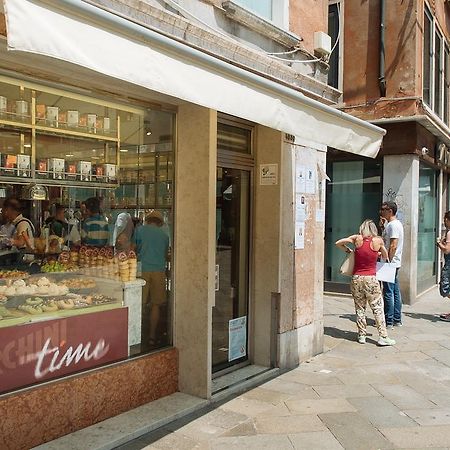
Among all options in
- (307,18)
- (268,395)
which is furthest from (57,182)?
(307,18)

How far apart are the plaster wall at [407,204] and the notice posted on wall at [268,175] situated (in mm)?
5639

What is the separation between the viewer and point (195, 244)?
15.5 feet

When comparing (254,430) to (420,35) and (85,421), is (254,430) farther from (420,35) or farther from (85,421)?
(420,35)

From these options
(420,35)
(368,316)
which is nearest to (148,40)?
(368,316)

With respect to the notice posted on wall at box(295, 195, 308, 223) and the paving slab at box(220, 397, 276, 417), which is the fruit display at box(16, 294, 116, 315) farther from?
the notice posted on wall at box(295, 195, 308, 223)

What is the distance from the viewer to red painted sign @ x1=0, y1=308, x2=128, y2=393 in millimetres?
3633

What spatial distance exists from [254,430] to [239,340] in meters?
1.66

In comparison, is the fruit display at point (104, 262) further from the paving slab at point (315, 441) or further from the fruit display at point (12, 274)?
the paving slab at point (315, 441)

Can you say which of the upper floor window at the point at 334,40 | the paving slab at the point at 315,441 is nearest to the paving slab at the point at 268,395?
the paving slab at the point at 315,441

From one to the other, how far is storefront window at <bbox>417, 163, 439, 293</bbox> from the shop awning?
791 centimetres

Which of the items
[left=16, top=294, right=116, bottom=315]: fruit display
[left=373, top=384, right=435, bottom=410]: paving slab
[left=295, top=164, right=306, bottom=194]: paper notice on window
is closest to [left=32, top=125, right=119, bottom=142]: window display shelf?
[left=16, top=294, right=116, bottom=315]: fruit display

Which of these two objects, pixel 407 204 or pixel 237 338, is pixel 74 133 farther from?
pixel 407 204

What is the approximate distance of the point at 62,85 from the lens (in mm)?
3996

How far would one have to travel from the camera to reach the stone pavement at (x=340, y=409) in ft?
12.8
